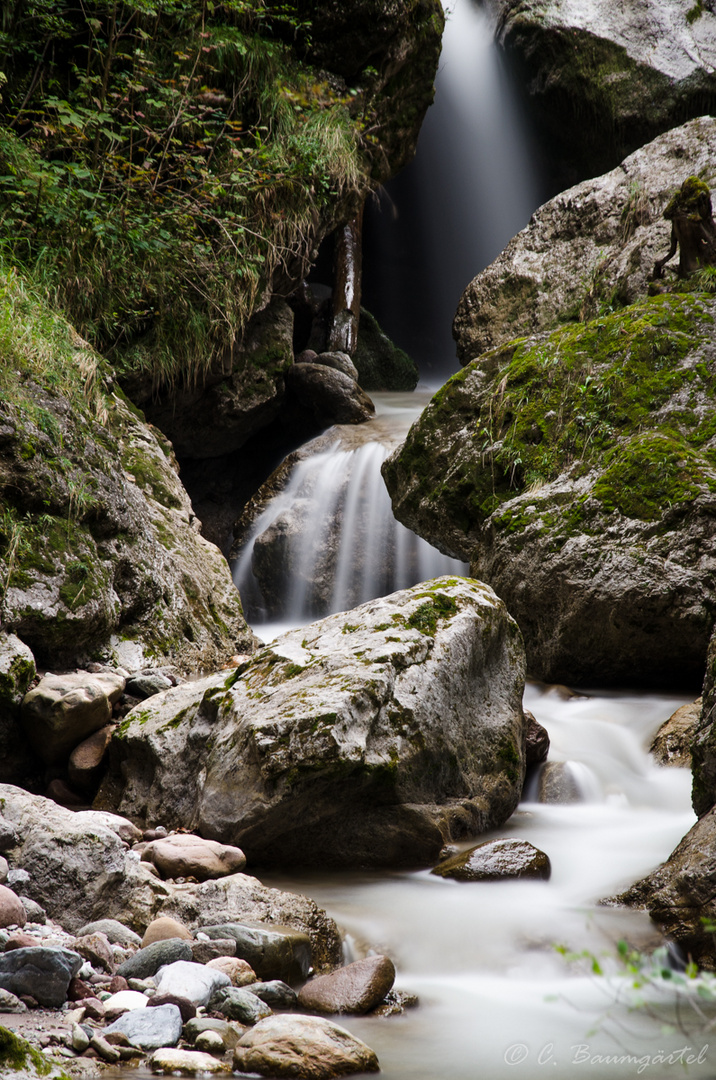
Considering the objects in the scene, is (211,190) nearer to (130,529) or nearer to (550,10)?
(130,529)

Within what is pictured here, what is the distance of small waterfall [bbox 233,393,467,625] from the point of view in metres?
9.11

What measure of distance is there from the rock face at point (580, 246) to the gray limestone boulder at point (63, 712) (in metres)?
6.27

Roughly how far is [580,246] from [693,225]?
4.19 metres

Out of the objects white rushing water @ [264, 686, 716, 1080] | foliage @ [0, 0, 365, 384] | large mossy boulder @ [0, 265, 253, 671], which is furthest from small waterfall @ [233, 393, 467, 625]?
white rushing water @ [264, 686, 716, 1080]

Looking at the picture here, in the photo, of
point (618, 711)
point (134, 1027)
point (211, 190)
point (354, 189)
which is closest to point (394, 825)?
point (134, 1027)

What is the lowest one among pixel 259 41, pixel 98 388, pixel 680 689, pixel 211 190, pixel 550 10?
pixel 680 689

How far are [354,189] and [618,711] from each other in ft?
21.2

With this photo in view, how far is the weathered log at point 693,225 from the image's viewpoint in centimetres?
652

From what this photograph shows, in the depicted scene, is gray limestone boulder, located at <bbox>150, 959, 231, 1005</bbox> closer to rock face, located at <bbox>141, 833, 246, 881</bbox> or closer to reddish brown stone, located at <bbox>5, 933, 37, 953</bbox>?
reddish brown stone, located at <bbox>5, 933, 37, 953</bbox>

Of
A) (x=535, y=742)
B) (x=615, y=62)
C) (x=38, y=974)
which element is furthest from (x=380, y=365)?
(x=38, y=974)

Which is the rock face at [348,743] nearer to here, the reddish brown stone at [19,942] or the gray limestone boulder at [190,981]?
the gray limestone boulder at [190,981]

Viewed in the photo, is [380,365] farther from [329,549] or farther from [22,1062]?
[22,1062]

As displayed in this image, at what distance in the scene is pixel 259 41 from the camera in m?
8.13

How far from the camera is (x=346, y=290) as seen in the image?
543 inches
